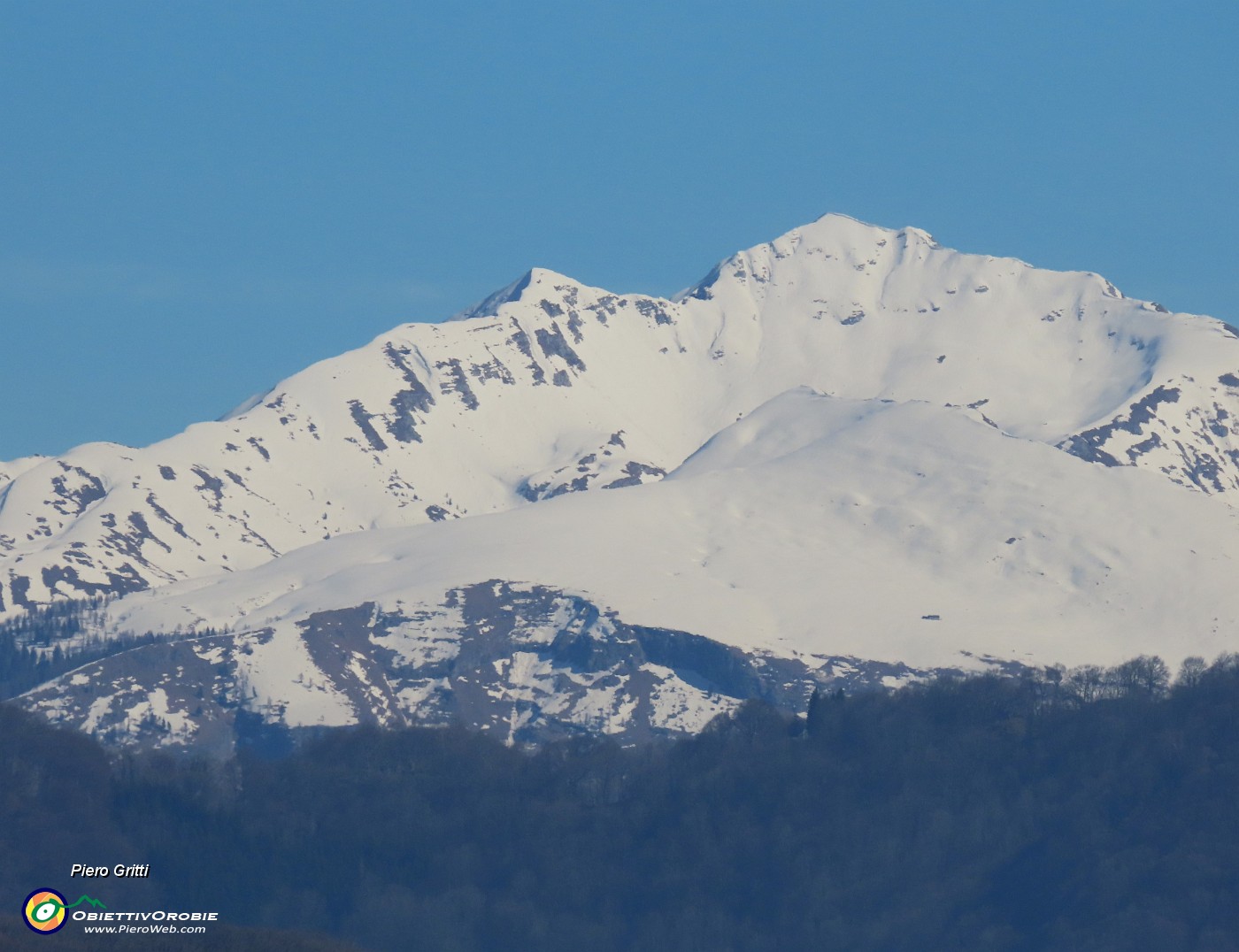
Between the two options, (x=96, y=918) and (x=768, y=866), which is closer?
(x=96, y=918)

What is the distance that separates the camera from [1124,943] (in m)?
167

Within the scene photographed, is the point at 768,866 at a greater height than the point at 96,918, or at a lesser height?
greater

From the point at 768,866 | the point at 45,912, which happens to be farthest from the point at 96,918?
the point at 768,866

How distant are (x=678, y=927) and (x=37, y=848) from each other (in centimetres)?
4149

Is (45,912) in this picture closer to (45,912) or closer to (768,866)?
(45,912)

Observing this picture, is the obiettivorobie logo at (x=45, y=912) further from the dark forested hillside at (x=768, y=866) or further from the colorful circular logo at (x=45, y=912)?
the dark forested hillside at (x=768, y=866)

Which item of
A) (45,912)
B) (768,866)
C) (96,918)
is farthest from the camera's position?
(768,866)

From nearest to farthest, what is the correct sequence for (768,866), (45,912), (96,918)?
(45,912)
(96,918)
(768,866)

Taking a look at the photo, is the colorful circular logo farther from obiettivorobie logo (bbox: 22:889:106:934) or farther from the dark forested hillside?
the dark forested hillside

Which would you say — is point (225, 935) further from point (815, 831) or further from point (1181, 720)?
point (1181, 720)

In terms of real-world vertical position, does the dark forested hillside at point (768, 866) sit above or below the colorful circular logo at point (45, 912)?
above

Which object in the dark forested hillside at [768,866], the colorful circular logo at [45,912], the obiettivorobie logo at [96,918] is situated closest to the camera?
the colorful circular logo at [45,912]

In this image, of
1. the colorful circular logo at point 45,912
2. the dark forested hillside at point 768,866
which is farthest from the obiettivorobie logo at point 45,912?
the dark forested hillside at point 768,866

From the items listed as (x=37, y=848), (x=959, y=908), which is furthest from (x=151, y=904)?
(x=959, y=908)
